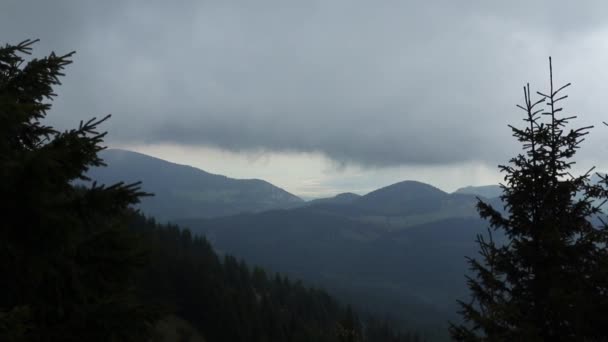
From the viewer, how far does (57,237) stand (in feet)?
21.7

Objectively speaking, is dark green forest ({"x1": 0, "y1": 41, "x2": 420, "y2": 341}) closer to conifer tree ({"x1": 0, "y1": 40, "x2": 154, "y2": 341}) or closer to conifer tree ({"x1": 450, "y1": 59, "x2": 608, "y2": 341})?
conifer tree ({"x1": 0, "y1": 40, "x2": 154, "y2": 341})

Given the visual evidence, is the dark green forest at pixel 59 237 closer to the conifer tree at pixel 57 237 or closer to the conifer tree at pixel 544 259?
the conifer tree at pixel 57 237

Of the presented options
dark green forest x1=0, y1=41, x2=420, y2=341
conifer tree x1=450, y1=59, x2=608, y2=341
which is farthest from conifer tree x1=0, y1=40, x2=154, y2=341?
conifer tree x1=450, y1=59, x2=608, y2=341

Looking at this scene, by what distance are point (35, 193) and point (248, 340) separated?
3368 inches

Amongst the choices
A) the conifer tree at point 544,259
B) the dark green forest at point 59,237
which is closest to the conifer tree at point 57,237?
the dark green forest at point 59,237

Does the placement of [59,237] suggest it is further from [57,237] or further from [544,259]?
[544,259]

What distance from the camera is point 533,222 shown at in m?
12.0

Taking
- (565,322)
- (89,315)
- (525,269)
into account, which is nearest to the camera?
(89,315)

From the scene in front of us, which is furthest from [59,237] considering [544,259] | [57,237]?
[544,259]

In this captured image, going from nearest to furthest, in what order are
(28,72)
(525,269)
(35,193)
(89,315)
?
(35,193) → (89,315) → (28,72) → (525,269)

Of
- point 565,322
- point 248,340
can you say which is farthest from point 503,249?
point 248,340

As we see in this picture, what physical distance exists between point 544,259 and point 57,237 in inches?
473

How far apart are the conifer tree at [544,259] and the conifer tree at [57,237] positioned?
28.4 ft

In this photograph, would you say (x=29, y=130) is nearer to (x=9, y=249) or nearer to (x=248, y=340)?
(x=9, y=249)
